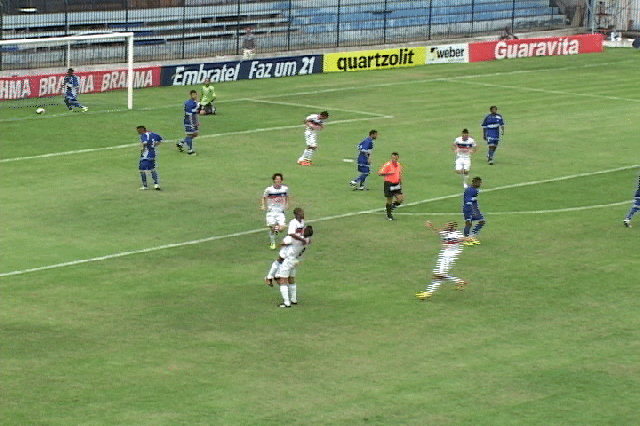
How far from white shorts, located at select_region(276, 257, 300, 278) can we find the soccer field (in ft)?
2.65

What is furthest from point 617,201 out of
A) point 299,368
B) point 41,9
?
point 41,9

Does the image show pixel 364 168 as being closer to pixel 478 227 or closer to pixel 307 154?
pixel 307 154

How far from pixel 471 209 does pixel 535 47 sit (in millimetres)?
46572

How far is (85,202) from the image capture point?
4166 cm

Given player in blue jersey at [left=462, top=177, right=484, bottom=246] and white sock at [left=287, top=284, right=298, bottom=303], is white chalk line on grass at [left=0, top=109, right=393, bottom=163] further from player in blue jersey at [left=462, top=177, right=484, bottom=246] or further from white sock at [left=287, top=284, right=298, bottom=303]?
white sock at [left=287, top=284, right=298, bottom=303]

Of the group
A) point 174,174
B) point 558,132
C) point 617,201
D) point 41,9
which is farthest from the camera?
point 41,9

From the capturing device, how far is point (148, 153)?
139 feet

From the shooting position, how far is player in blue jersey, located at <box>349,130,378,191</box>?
1688 inches

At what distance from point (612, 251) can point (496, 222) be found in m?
4.44

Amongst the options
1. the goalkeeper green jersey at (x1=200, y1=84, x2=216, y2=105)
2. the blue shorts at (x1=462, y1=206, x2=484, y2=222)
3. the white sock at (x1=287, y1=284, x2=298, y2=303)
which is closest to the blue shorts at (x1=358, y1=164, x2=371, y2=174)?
the blue shorts at (x1=462, y1=206, x2=484, y2=222)

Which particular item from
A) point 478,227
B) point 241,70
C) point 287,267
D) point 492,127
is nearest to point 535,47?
point 241,70

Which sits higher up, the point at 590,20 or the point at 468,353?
the point at 590,20

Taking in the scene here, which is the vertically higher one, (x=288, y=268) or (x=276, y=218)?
(x=276, y=218)

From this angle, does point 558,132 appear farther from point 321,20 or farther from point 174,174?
point 321,20
